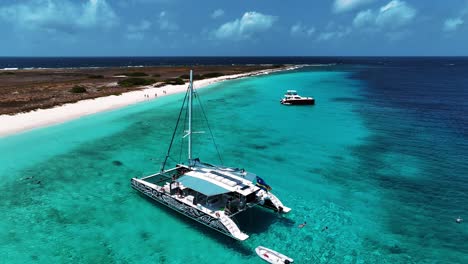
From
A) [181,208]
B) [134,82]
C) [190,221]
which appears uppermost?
[134,82]

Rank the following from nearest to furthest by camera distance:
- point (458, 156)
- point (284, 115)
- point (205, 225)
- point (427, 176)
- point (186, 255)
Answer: point (186, 255) → point (205, 225) → point (427, 176) → point (458, 156) → point (284, 115)

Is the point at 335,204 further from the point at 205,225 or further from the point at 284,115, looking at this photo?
the point at 284,115

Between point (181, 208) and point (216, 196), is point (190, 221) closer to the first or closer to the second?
point (181, 208)

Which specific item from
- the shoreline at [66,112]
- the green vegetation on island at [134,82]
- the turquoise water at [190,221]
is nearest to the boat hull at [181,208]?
the turquoise water at [190,221]

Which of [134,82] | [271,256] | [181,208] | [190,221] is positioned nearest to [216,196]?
[190,221]

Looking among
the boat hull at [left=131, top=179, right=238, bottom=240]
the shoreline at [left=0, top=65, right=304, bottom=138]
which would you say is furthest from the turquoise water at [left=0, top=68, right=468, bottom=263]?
the shoreline at [left=0, top=65, right=304, bottom=138]

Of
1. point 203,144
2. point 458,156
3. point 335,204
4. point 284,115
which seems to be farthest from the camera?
point 284,115

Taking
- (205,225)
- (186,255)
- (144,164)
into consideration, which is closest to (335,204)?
(205,225)
